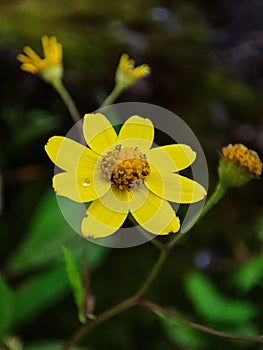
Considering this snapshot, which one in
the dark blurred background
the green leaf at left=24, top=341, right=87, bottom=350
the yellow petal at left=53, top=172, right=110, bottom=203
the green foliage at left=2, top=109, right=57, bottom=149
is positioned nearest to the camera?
the yellow petal at left=53, top=172, right=110, bottom=203

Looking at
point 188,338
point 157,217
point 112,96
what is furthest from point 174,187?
point 188,338

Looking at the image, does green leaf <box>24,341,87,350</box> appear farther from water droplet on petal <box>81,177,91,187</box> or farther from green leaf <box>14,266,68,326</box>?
water droplet on petal <box>81,177,91,187</box>

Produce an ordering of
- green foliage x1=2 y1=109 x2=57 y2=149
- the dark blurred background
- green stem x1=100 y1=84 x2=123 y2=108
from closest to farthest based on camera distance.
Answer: green stem x1=100 y1=84 x2=123 y2=108, the dark blurred background, green foliage x1=2 y1=109 x2=57 y2=149

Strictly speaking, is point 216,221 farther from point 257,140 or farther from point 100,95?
point 100,95

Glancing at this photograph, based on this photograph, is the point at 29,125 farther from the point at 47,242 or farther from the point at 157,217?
the point at 157,217

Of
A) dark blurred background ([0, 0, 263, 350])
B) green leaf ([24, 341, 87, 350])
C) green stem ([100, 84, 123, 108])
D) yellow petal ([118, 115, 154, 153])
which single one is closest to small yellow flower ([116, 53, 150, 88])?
green stem ([100, 84, 123, 108])

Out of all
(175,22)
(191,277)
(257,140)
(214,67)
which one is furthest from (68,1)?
(191,277)
